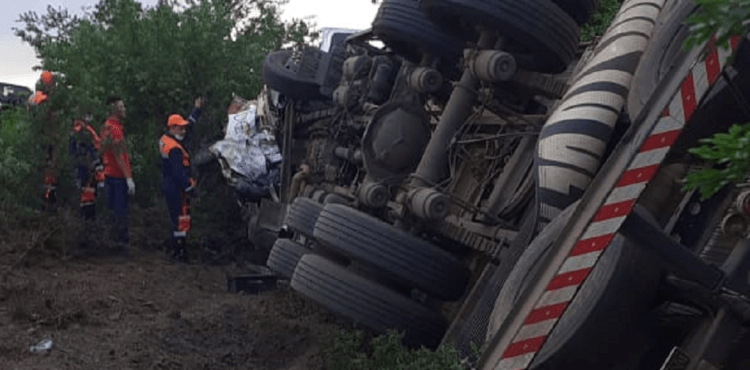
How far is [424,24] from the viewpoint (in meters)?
6.52

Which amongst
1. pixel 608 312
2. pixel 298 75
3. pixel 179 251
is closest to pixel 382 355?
pixel 608 312

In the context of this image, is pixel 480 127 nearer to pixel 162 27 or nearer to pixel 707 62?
pixel 707 62

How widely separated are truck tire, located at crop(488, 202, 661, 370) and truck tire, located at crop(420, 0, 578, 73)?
2.11m

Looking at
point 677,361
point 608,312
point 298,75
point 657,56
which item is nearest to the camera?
point 677,361

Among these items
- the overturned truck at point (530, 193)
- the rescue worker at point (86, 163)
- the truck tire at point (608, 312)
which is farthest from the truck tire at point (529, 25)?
the rescue worker at point (86, 163)

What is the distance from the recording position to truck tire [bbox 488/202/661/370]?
3.71 meters

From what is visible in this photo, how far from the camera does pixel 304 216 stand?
6.89 m

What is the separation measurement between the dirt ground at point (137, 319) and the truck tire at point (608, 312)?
1825 mm

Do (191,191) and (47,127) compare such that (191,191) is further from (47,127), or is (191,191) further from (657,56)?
(657,56)

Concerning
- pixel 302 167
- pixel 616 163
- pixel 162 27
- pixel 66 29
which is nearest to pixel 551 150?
pixel 616 163

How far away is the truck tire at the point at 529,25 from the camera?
5.68 m

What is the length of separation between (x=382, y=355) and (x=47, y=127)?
618 cm

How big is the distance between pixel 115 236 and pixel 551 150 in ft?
20.6

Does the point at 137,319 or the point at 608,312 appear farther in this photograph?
the point at 137,319
